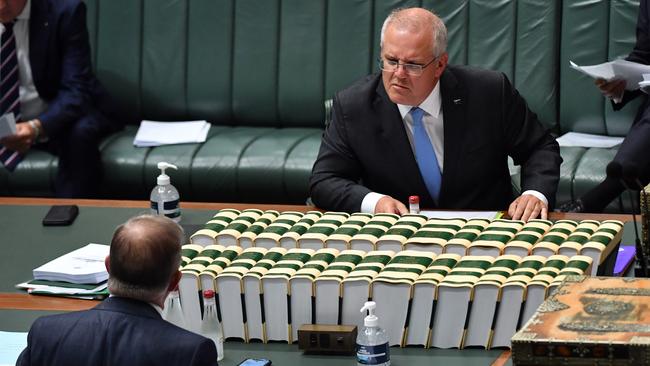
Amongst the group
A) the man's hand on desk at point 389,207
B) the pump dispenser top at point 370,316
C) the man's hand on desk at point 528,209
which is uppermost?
the pump dispenser top at point 370,316

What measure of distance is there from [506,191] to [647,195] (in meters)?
1.19

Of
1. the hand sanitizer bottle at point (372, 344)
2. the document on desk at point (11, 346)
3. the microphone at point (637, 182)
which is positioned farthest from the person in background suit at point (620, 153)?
the document on desk at point (11, 346)

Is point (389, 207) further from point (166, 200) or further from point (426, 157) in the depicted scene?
point (166, 200)

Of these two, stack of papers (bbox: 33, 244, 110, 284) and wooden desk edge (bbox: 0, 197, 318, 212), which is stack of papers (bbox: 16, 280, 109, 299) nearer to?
stack of papers (bbox: 33, 244, 110, 284)

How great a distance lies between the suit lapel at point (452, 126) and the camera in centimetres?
430

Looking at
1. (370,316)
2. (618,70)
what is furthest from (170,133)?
(370,316)

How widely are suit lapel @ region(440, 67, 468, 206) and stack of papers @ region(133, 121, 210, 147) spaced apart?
7.33ft

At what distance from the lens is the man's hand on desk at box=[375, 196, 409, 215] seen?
386cm

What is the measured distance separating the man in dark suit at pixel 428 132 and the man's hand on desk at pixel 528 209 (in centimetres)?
34

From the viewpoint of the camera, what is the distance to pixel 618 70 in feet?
15.9

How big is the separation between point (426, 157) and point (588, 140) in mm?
1930

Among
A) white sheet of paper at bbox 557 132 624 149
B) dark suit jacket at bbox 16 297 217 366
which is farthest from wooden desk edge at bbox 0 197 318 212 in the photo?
white sheet of paper at bbox 557 132 624 149

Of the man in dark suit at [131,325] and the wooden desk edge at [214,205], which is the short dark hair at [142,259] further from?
the wooden desk edge at [214,205]

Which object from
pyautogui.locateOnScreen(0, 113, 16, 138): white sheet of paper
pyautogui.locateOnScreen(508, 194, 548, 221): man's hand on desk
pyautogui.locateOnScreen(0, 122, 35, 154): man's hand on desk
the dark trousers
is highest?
pyautogui.locateOnScreen(508, 194, 548, 221): man's hand on desk
